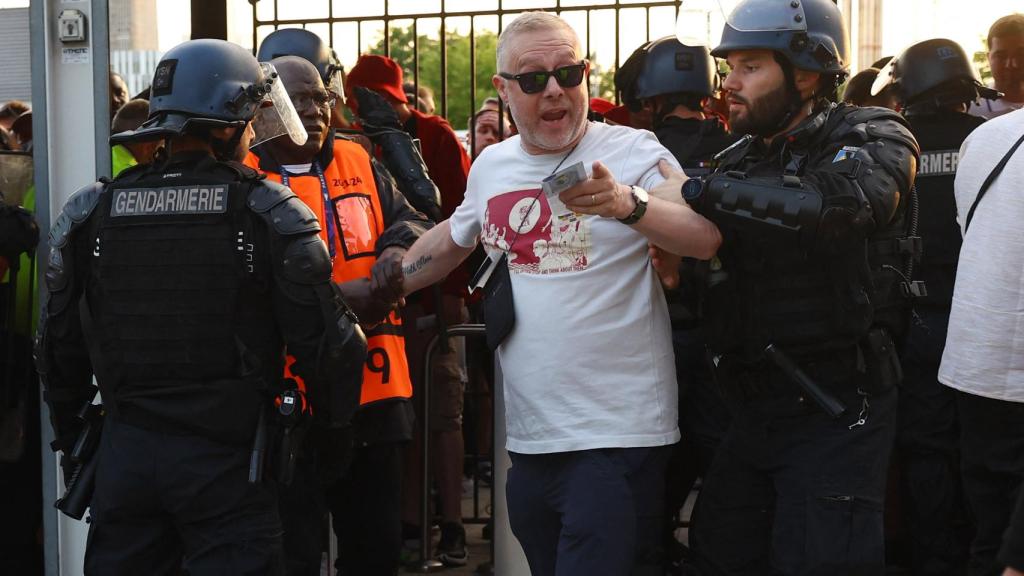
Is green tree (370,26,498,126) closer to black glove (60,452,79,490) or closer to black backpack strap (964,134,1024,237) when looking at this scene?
black backpack strap (964,134,1024,237)

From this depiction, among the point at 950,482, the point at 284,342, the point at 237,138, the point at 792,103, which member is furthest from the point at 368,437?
the point at 950,482

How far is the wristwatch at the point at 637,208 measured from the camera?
308cm

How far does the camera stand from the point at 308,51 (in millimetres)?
4695

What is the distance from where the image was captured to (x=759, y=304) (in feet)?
11.1

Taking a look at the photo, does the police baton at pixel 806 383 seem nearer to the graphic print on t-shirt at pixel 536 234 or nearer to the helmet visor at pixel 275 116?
the graphic print on t-shirt at pixel 536 234

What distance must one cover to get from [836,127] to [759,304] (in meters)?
0.52

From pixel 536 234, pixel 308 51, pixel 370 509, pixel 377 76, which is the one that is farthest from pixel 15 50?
pixel 536 234

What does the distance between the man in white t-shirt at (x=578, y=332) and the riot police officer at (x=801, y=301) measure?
202 mm

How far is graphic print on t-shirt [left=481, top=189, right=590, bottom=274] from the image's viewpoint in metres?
3.38

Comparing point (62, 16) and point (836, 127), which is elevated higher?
point (62, 16)

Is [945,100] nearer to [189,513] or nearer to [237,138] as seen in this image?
[237,138]

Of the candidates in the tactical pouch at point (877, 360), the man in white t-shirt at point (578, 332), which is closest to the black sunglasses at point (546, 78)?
the man in white t-shirt at point (578, 332)

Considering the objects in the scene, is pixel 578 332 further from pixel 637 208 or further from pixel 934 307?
pixel 934 307

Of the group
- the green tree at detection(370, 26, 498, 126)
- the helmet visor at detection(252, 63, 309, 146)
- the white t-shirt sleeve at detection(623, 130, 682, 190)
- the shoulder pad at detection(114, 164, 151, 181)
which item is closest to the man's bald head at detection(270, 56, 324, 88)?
the helmet visor at detection(252, 63, 309, 146)
